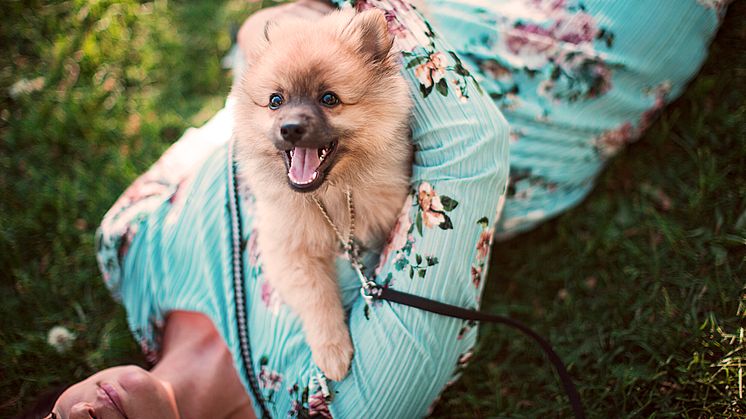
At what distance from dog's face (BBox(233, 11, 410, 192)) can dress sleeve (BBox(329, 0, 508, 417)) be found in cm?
10

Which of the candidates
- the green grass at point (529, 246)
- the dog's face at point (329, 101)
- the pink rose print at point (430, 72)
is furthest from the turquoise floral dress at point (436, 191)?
the green grass at point (529, 246)

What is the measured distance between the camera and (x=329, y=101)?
71.7 inches

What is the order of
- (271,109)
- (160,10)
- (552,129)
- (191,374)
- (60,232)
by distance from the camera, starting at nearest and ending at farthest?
(271,109)
(191,374)
(552,129)
(60,232)
(160,10)

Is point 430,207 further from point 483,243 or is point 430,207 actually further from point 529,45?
point 529,45

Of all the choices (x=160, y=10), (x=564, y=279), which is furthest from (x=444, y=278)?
(x=160, y=10)

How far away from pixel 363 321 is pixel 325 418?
0.38m

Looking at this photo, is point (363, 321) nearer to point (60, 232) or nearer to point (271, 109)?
point (271, 109)

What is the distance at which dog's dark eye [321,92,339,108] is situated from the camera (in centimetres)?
182

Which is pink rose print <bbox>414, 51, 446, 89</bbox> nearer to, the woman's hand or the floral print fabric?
the floral print fabric

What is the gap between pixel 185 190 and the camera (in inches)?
99.0

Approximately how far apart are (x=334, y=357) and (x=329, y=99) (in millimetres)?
894

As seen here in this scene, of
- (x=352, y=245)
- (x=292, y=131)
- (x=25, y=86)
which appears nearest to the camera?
(x=292, y=131)

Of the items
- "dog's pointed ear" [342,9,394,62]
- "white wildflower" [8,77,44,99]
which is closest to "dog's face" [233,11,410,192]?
"dog's pointed ear" [342,9,394,62]

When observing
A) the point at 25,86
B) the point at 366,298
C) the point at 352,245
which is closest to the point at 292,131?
the point at 352,245
